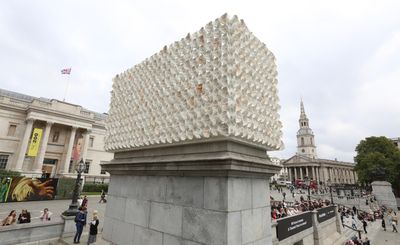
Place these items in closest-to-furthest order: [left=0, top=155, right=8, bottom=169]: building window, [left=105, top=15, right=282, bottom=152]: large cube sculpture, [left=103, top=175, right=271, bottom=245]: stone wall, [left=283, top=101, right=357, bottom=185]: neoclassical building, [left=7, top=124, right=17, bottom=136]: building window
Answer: [left=103, top=175, right=271, bottom=245]: stone wall, [left=105, top=15, right=282, bottom=152]: large cube sculpture, [left=0, top=155, right=8, bottom=169]: building window, [left=7, top=124, right=17, bottom=136]: building window, [left=283, top=101, right=357, bottom=185]: neoclassical building

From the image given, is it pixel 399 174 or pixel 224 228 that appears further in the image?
pixel 399 174

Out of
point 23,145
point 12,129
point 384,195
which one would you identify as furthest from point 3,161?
point 384,195

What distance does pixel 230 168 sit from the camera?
3.92 metres

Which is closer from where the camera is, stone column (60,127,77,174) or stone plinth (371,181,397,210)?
stone plinth (371,181,397,210)

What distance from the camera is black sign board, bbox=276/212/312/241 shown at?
40.7 feet

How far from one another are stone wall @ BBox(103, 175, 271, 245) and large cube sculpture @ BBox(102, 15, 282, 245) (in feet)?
0.06

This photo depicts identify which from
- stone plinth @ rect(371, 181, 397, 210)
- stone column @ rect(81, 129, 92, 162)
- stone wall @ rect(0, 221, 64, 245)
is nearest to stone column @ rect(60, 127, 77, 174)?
stone column @ rect(81, 129, 92, 162)

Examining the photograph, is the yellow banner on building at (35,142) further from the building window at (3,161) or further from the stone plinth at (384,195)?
the stone plinth at (384,195)

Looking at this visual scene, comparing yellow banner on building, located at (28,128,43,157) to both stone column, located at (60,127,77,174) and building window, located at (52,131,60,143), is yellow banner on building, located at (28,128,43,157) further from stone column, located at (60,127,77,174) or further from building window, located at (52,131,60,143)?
stone column, located at (60,127,77,174)

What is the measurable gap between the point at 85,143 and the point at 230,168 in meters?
46.2

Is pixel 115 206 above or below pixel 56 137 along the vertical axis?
below

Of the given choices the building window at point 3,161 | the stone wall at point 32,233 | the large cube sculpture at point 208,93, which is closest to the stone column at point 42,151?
the building window at point 3,161

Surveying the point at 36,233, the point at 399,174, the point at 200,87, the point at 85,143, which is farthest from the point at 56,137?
the point at 399,174

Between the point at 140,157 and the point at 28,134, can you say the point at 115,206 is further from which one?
the point at 28,134
